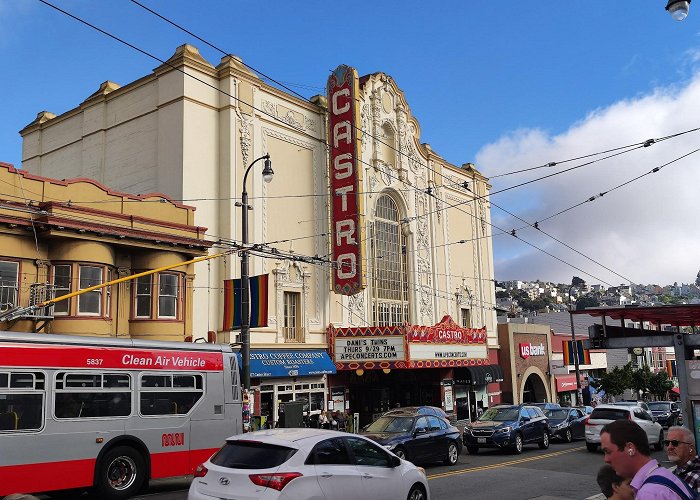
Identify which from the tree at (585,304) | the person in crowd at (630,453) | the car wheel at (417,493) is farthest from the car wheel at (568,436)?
the person in crowd at (630,453)

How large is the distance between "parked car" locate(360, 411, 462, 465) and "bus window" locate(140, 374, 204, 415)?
15.2 feet

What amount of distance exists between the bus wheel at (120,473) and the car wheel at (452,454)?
865 cm

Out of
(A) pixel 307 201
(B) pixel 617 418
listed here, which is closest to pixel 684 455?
(B) pixel 617 418

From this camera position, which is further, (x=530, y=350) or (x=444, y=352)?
(x=530, y=350)

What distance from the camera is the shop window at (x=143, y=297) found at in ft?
75.3

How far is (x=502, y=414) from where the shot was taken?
23266 millimetres

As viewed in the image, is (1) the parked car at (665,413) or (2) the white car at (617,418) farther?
(1) the parked car at (665,413)

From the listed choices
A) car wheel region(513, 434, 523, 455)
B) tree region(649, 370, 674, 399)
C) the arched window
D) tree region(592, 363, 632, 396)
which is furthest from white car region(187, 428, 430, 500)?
tree region(649, 370, 674, 399)

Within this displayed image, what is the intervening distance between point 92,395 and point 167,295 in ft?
33.5

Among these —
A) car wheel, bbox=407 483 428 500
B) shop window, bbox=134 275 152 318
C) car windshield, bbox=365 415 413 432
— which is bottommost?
car wheel, bbox=407 483 428 500

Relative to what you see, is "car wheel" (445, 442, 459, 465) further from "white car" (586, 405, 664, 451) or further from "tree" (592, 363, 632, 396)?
"tree" (592, 363, 632, 396)

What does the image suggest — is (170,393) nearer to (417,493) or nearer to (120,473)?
(120,473)

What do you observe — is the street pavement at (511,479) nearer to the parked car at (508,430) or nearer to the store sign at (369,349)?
the parked car at (508,430)

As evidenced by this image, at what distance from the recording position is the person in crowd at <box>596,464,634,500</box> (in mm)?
4359
